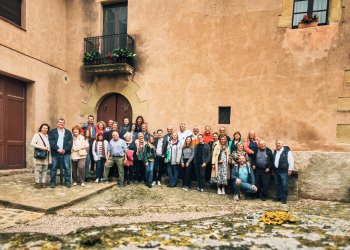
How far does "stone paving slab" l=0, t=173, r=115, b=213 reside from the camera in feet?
18.3

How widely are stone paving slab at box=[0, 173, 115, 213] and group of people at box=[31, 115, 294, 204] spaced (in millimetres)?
306

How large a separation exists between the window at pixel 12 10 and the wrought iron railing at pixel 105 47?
221cm

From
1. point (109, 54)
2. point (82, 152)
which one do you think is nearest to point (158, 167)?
point (82, 152)

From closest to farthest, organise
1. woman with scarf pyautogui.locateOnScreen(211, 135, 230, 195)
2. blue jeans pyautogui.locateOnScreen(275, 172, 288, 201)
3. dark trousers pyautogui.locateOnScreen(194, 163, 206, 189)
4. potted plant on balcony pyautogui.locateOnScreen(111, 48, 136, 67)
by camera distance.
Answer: blue jeans pyautogui.locateOnScreen(275, 172, 288, 201)
woman with scarf pyautogui.locateOnScreen(211, 135, 230, 195)
dark trousers pyautogui.locateOnScreen(194, 163, 206, 189)
potted plant on balcony pyautogui.locateOnScreen(111, 48, 136, 67)

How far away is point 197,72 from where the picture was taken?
9.35 meters

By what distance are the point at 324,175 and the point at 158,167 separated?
13.9 feet

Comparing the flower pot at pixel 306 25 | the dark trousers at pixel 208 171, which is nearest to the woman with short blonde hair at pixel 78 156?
the dark trousers at pixel 208 171

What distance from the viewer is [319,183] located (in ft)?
22.7

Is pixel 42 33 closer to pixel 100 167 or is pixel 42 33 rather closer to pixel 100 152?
pixel 100 152

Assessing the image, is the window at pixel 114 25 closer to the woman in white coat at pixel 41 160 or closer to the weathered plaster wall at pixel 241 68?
the weathered plaster wall at pixel 241 68

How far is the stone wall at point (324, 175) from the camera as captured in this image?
6.78 meters

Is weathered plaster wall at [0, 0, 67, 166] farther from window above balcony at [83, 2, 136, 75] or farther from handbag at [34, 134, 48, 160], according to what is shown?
handbag at [34, 134, 48, 160]

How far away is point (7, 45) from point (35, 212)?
5315 millimetres

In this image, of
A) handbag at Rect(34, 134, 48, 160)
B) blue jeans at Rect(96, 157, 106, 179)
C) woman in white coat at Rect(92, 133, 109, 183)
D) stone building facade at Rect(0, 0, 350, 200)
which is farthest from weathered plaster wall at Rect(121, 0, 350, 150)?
handbag at Rect(34, 134, 48, 160)
